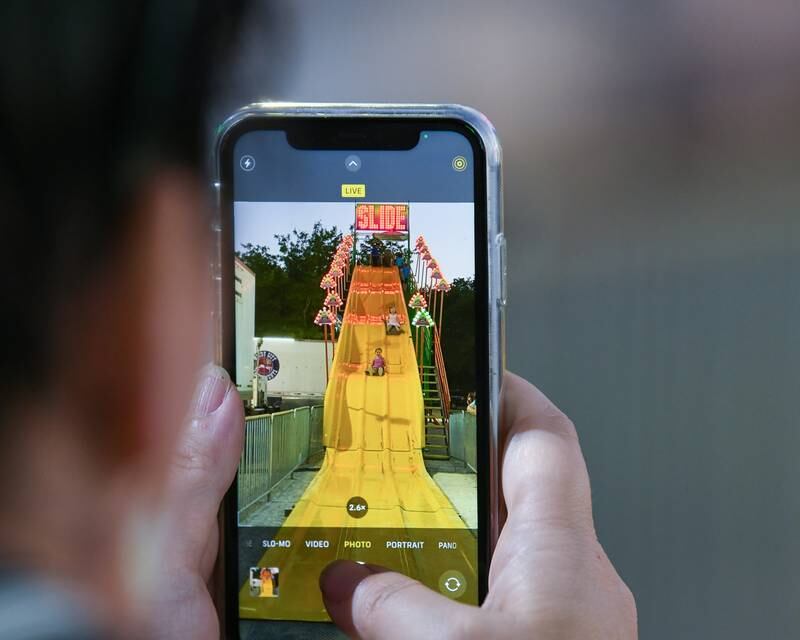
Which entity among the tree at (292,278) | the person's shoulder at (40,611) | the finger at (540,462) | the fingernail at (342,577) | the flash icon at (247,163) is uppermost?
the flash icon at (247,163)

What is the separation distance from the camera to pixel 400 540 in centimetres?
59

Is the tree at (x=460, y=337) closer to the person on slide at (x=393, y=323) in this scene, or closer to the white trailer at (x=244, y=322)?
the person on slide at (x=393, y=323)

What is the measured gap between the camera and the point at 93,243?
0.92m

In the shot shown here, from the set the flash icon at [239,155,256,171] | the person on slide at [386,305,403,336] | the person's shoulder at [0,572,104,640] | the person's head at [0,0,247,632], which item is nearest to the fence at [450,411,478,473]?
the person on slide at [386,305,403,336]

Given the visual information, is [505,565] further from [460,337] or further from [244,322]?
[244,322]

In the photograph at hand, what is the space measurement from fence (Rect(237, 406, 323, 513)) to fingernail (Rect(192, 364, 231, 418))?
0.04 m

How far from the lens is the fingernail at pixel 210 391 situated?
532 mm

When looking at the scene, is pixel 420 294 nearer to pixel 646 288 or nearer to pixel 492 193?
pixel 492 193

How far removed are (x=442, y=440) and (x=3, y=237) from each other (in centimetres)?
77

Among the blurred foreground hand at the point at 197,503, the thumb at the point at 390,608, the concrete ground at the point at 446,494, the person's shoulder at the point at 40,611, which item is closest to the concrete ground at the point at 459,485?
the concrete ground at the point at 446,494

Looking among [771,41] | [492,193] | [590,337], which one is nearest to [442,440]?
[492,193]

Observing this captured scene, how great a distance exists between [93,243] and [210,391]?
21.0 inches

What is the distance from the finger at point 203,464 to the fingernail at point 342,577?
0.12m

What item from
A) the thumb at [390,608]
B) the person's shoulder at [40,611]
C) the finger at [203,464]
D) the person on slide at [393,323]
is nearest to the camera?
the thumb at [390,608]
